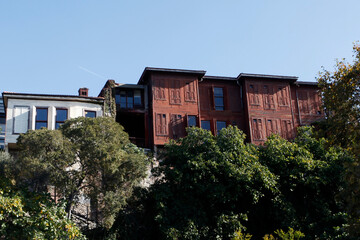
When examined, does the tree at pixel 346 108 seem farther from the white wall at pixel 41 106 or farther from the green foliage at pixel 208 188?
the white wall at pixel 41 106

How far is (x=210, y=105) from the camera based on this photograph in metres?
37.5

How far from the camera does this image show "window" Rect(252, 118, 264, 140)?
119 ft

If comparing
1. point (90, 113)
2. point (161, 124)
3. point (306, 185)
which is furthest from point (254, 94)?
point (90, 113)

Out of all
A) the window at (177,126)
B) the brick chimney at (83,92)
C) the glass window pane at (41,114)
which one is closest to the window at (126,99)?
the brick chimney at (83,92)

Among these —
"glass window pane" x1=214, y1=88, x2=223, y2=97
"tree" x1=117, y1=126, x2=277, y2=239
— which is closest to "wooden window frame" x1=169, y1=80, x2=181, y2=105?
"glass window pane" x1=214, y1=88, x2=223, y2=97

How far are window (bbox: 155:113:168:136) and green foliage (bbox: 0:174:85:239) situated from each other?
49.3ft

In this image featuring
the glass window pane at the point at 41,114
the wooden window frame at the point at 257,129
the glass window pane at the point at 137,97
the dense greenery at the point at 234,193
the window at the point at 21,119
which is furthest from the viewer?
the glass window pane at the point at 137,97

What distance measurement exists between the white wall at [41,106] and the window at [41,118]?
22 centimetres

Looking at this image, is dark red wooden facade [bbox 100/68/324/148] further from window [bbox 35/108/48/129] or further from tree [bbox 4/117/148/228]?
tree [bbox 4/117/148/228]

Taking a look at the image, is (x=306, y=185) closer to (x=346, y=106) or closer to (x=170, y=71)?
(x=346, y=106)

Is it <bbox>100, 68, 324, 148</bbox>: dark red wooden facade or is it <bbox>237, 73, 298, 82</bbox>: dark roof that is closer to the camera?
<bbox>100, 68, 324, 148</bbox>: dark red wooden facade

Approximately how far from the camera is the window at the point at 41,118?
101ft

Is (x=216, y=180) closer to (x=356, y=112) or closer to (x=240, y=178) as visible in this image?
(x=240, y=178)

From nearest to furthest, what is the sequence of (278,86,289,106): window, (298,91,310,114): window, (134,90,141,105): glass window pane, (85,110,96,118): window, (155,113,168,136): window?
(85,110,96,118): window, (155,113,168,136): window, (134,90,141,105): glass window pane, (278,86,289,106): window, (298,91,310,114): window
